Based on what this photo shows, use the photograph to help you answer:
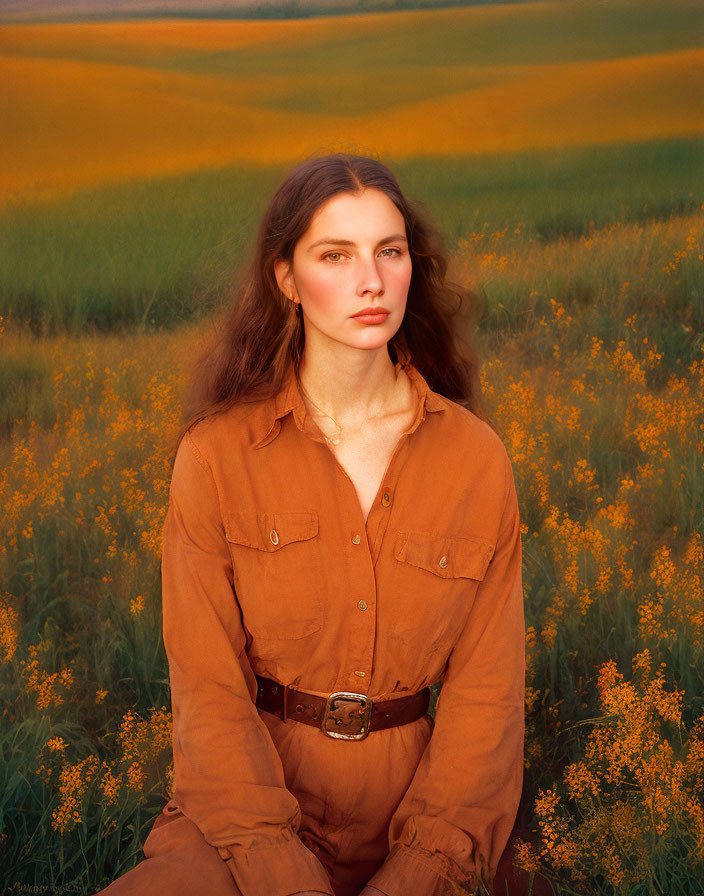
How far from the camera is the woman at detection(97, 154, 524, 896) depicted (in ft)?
6.21

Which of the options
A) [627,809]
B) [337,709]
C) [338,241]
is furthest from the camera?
[627,809]

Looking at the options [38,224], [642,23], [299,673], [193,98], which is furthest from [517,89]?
[299,673]

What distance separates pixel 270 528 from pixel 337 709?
0.38 m

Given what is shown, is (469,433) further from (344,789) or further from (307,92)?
(307,92)

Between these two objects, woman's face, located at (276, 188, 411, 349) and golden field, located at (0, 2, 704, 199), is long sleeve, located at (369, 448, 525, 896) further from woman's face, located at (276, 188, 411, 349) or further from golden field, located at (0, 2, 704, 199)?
golden field, located at (0, 2, 704, 199)

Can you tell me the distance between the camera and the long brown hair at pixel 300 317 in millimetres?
1933

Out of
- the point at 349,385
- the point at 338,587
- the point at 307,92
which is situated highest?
the point at 307,92

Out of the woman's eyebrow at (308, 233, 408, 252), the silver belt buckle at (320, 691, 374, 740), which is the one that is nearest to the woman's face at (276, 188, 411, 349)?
the woman's eyebrow at (308, 233, 408, 252)

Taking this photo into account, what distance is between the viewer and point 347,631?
1.96 m

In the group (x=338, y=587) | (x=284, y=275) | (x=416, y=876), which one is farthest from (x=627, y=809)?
(x=284, y=275)

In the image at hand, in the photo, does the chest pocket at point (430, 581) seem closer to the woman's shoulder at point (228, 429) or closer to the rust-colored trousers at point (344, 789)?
the rust-colored trousers at point (344, 789)

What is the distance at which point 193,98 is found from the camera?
3080mm

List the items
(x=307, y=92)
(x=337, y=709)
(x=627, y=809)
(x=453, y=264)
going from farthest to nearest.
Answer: (x=307, y=92) < (x=453, y=264) < (x=627, y=809) < (x=337, y=709)

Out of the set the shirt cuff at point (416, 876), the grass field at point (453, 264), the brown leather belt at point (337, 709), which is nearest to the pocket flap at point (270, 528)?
the brown leather belt at point (337, 709)
